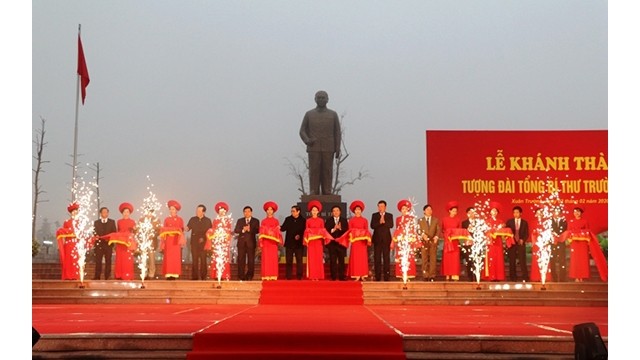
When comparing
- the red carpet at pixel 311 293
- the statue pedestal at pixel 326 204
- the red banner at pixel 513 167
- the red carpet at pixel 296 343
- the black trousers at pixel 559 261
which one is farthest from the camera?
the red banner at pixel 513 167

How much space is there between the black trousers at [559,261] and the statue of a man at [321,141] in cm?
341

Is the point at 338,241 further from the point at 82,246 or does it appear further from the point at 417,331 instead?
the point at 417,331

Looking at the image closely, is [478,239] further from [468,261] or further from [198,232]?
[198,232]

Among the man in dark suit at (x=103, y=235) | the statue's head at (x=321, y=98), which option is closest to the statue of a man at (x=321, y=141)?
the statue's head at (x=321, y=98)

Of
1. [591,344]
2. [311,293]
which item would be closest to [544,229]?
[311,293]

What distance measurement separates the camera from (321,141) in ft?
41.6

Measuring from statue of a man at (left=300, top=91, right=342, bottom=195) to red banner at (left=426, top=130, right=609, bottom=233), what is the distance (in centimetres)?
153

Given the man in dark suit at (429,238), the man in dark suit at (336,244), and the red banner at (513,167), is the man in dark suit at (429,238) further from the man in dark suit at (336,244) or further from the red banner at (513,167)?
the red banner at (513,167)

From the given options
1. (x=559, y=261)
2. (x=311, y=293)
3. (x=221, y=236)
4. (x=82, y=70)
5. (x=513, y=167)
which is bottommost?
(x=311, y=293)

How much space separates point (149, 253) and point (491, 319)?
19.2 ft

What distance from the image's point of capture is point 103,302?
9930mm

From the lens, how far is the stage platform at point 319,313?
573cm

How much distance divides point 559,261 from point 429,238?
2069 millimetres

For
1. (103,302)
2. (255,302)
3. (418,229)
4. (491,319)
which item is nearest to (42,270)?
(103,302)
